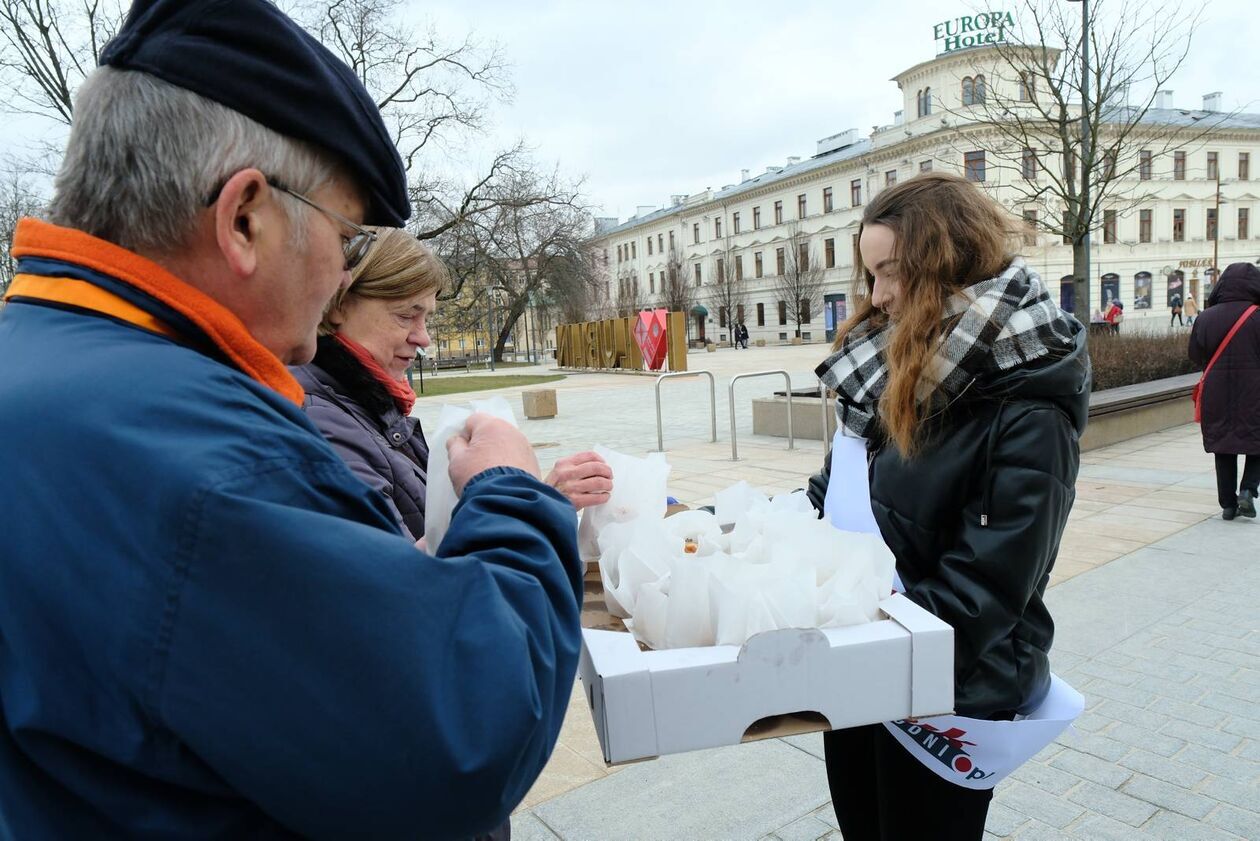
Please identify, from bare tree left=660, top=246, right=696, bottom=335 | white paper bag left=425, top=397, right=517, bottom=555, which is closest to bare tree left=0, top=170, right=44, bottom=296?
white paper bag left=425, top=397, right=517, bottom=555

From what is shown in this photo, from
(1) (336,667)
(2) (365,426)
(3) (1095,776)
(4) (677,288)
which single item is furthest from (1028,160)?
(4) (677,288)

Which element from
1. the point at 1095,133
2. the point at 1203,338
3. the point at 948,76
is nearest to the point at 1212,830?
the point at 1203,338

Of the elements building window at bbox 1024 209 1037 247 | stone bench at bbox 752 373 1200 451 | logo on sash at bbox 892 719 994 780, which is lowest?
stone bench at bbox 752 373 1200 451

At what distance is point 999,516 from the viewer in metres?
1.58

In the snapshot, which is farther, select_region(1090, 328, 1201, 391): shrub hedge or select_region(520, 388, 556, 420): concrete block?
select_region(520, 388, 556, 420): concrete block

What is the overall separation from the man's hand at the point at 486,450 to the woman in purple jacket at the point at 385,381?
17.4 inches

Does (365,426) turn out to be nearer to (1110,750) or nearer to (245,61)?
(245,61)

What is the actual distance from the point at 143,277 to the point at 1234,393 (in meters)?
7.56

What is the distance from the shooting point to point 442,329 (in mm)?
45000

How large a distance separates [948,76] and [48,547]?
2123 inches

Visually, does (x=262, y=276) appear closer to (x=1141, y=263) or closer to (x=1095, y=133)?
(x=1095, y=133)

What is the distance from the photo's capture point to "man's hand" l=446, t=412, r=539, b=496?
1.04 meters

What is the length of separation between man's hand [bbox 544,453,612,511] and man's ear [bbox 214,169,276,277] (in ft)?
2.55

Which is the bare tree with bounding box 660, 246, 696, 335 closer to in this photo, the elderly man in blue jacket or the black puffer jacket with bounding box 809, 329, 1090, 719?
the black puffer jacket with bounding box 809, 329, 1090, 719
